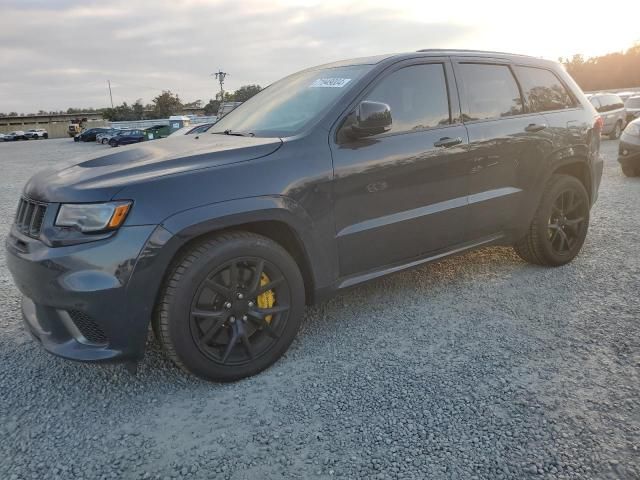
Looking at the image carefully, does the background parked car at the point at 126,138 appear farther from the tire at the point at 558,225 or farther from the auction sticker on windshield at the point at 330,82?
the tire at the point at 558,225

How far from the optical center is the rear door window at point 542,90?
4070 mm

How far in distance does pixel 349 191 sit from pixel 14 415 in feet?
7.10

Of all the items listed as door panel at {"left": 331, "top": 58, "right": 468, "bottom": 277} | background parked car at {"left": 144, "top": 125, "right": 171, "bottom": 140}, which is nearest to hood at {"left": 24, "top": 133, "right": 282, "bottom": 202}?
door panel at {"left": 331, "top": 58, "right": 468, "bottom": 277}

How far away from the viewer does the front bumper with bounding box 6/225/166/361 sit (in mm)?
2357

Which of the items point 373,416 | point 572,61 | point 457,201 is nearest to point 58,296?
point 373,416

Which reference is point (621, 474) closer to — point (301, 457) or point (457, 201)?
point (301, 457)

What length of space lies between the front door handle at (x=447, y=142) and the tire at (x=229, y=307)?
135 centimetres

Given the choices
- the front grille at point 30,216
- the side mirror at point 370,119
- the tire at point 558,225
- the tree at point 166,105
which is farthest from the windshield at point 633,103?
the tree at point 166,105

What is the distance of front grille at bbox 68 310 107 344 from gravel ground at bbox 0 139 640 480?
1.32ft

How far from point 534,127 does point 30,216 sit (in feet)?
11.8

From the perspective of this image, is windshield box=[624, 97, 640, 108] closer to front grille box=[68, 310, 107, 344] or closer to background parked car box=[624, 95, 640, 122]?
background parked car box=[624, 95, 640, 122]

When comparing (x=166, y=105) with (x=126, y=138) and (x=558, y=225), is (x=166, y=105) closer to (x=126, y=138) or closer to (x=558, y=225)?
(x=126, y=138)

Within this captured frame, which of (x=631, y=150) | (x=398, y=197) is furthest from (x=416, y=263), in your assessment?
(x=631, y=150)

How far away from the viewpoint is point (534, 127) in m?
3.95
